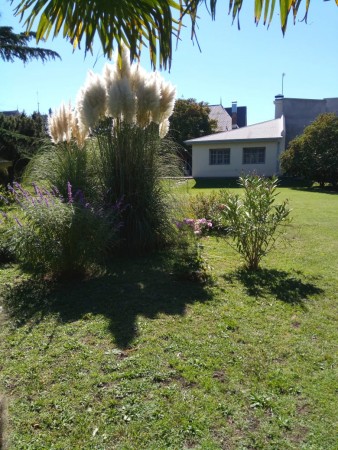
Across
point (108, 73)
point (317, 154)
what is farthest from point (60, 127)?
point (317, 154)

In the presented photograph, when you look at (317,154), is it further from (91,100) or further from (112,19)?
(112,19)

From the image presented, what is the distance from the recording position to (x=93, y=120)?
22.4 feet

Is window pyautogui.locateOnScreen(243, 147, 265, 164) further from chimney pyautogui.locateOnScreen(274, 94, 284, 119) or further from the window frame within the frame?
chimney pyautogui.locateOnScreen(274, 94, 284, 119)

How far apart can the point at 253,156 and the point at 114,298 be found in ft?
73.8

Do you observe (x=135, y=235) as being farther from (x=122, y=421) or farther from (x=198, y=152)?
(x=198, y=152)

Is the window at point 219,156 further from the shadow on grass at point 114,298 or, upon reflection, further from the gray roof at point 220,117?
the shadow on grass at point 114,298

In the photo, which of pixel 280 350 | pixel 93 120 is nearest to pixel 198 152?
pixel 93 120

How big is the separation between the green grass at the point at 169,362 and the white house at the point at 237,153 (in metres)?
20.6

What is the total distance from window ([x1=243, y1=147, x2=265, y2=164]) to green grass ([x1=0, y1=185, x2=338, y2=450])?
68.6 feet

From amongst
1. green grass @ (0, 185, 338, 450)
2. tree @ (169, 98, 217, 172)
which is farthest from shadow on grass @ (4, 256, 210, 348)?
tree @ (169, 98, 217, 172)

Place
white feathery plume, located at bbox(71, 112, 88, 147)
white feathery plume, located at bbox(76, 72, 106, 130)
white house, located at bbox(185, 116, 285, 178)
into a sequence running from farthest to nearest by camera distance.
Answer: white house, located at bbox(185, 116, 285, 178) < white feathery plume, located at bbox(71, 112, 88, 147) < white feathery plume, located at bbox(76, 72, 106, 130)

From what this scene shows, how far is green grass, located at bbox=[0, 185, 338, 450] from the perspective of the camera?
2.53m

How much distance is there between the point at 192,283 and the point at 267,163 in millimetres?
21552

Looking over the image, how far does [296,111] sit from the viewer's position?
31.9m
